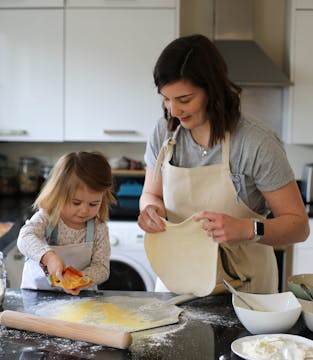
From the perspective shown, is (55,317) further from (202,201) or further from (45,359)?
(202,201)

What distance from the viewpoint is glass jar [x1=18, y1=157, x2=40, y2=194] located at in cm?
323

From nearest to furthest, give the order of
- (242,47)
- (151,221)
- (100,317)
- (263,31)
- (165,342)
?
1. (165,342)
2. (100,317)
3. (151,221)
4. (242,47)
5. (263,31)

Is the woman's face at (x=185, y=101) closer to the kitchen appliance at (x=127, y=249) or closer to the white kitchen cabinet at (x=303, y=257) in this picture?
the kitchen appliance at (x=127, y=249)

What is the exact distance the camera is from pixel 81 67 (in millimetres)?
2934

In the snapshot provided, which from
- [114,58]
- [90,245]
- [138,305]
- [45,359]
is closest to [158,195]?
[90,245]

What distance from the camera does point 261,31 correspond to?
127 inches

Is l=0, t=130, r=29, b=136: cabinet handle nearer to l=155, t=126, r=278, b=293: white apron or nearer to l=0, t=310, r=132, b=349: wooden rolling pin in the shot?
l=155, t=126, r=278, b=293: white apron

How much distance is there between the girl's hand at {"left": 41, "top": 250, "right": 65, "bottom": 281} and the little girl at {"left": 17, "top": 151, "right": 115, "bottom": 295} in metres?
0.12

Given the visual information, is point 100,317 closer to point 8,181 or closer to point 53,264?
point 53,264

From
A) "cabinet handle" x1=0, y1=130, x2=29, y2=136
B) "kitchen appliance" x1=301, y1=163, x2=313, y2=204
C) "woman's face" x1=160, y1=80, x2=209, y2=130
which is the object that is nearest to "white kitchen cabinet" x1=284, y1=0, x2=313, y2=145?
"kitchen appliance" x1=301, y1=163, x2=313, y2=204

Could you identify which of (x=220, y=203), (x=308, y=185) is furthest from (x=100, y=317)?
(x=308, y=185)

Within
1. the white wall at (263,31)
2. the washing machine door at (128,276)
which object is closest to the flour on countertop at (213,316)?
the washing machine door at (128,276)

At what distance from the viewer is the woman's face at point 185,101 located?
1.39 meters

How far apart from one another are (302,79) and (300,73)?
33 millimetres
